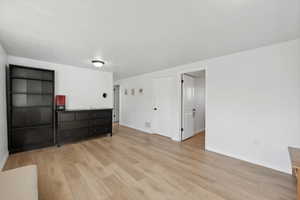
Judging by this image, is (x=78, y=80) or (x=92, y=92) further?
(x=92, y=92)

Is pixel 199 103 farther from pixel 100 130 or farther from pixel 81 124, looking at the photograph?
pixel 81 124

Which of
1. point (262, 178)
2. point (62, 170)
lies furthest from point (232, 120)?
point (62, 170)

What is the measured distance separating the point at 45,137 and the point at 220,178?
4.08 meters

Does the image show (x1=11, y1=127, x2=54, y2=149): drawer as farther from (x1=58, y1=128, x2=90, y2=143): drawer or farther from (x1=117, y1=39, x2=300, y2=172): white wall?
(x1=117, y1=39, x2=300, y2=172): white wall

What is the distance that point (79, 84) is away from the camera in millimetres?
4203

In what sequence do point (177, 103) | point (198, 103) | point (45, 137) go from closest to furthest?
point (45, 137) → point (177, 103) → point (198, 103)

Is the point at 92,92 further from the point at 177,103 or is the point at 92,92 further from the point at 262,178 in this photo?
the point at 262,178

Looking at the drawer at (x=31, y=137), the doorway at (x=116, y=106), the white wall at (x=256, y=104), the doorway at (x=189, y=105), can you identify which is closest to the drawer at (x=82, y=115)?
the drawer at (x=31, y=137)

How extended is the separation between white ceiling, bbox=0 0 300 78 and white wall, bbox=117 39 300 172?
324 mm

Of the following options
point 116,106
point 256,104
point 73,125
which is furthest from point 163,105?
point 116,106

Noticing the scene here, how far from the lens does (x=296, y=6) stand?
143 cm

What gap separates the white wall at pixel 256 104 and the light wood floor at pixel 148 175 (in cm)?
36

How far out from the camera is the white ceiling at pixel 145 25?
4.71 ft

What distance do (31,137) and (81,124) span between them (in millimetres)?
1114
